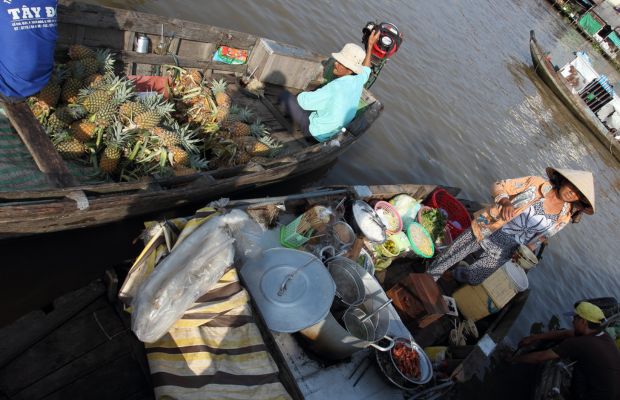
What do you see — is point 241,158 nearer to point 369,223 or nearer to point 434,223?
point 369,223

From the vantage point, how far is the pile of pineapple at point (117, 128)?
4570mm

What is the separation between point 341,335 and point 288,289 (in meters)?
0.62

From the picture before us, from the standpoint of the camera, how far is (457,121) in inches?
466

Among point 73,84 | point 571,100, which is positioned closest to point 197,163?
point 73,84

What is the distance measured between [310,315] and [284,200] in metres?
1.76

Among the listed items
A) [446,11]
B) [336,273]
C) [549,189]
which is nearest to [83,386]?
[336,273]

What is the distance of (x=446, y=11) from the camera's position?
17.2 meters

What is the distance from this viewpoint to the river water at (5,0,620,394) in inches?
358

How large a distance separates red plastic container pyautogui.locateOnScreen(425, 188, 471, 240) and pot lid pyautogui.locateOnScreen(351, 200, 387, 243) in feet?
7.80

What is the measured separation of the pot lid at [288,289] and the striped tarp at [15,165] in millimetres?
2276

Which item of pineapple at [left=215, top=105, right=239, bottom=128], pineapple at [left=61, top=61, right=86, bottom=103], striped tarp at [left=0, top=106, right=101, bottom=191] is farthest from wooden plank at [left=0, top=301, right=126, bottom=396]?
pineapple at [left=215, top=105, right=239, bottom=128]

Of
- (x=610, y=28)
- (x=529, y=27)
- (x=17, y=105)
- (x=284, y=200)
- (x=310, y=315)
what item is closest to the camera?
(x=310, y=315)

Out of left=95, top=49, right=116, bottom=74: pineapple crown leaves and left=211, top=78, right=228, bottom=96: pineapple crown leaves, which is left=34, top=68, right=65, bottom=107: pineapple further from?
left=211, top=78, right=228, bottom=96: pineapple crown leaves

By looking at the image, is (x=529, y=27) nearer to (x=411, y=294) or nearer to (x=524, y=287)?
(x=524, y=287)
